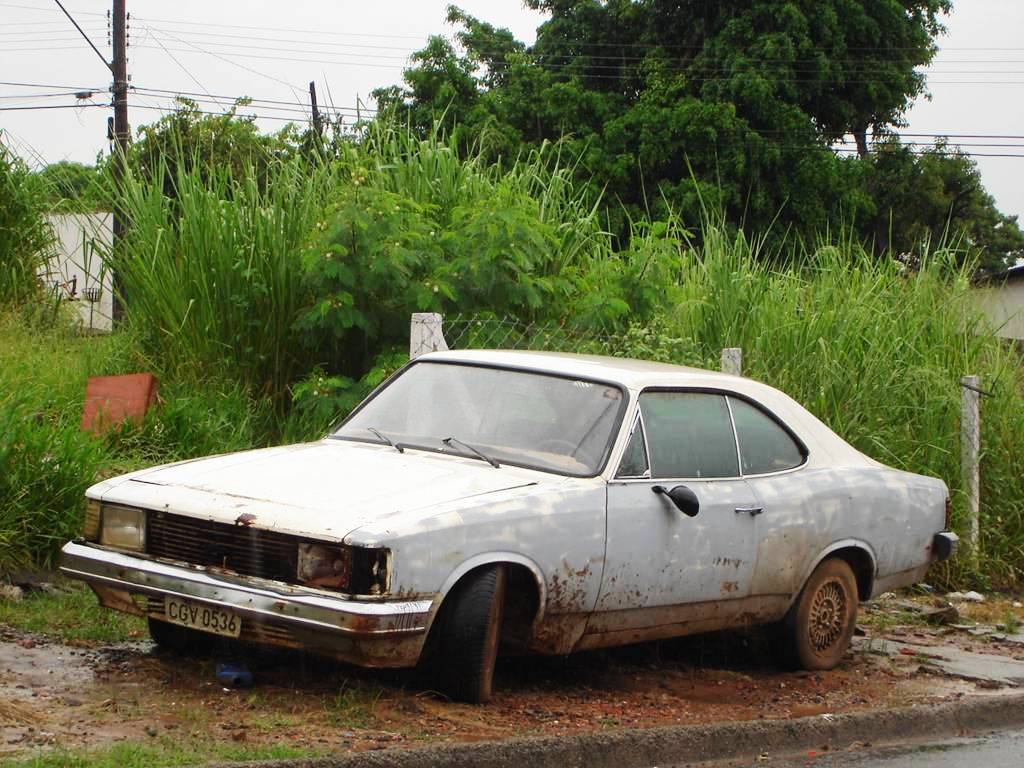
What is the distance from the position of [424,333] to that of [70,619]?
9.20 ft

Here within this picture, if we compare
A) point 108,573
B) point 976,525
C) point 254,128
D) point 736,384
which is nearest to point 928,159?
point 254,128

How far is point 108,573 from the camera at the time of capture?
5836 millimetres

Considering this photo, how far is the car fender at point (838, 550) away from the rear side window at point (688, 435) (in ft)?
2.24

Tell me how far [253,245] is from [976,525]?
19.1ft

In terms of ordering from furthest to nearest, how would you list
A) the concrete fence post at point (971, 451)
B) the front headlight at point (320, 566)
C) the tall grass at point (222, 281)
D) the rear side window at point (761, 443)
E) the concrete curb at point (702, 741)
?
the concrete fence post at point (971, 451) → the tall grass at point (222, 281) → the rear side window at point (761, 443) → the front headlight at point (320, 566) → the concrete curb at point (702, 741)

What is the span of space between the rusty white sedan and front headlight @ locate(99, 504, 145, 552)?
0.01 metres

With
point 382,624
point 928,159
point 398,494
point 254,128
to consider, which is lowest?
point 382,624

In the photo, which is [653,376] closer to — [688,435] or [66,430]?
[688,435]

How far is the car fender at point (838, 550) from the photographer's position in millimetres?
7145

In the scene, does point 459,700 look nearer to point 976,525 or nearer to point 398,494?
point 398,494

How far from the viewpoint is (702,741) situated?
5.63 meters

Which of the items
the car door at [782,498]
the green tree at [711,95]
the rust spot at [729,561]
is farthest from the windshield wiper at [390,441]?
the green tree at [711,95]

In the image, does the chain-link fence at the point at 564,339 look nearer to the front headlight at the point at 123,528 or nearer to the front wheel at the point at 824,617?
the front wheel at the point at 824,617

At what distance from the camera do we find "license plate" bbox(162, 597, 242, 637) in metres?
5.47
